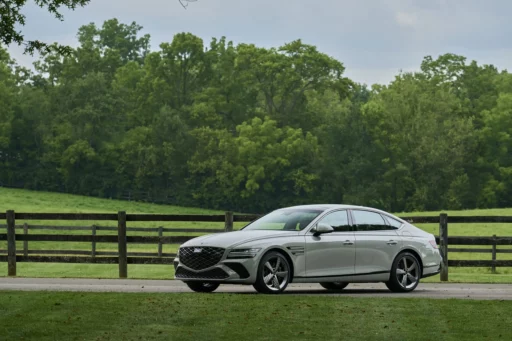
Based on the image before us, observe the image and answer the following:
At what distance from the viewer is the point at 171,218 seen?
78.5 feet

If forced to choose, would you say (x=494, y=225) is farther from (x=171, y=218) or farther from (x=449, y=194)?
(x=171, y=218)

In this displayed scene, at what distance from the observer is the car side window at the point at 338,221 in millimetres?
18453

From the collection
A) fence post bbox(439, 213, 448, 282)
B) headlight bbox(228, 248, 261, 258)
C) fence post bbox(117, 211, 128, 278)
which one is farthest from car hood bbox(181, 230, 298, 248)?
fence post bbox(439, 213, 448, 282)

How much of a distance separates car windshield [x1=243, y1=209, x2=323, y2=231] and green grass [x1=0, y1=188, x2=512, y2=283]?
6171 mm

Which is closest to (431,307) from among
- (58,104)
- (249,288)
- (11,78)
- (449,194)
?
(249,288)

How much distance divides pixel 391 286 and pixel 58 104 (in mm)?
83754

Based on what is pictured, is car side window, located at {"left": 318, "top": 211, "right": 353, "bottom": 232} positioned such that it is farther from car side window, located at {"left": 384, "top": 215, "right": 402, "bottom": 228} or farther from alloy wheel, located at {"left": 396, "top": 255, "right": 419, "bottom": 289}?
alloy wheel, located at {"left": 396, "top": 255, "right": 419, "bottom": 289}

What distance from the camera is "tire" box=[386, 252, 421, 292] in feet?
61.9

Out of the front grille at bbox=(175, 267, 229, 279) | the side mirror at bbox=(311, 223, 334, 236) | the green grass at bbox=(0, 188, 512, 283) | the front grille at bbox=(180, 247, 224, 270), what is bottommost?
the green grass at bbox=(0, 188, 512, 283)

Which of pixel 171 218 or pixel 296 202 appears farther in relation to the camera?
pixel 296 202

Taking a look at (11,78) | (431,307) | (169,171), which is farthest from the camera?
(11,78)

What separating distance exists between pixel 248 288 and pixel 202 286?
61.6 inches

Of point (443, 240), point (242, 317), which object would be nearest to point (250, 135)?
point (443, 240)

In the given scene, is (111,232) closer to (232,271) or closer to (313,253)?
(313,253)
